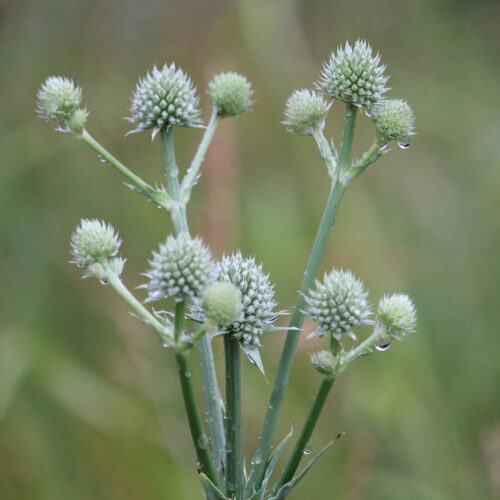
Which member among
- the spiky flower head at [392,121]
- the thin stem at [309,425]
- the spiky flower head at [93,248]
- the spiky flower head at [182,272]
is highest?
the spiky flower head at [392,121]

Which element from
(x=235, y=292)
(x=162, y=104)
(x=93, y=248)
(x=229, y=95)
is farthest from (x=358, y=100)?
(x=93, y=248)

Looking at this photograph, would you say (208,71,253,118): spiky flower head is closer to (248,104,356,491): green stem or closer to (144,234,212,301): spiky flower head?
(248,104,356,491): green stem

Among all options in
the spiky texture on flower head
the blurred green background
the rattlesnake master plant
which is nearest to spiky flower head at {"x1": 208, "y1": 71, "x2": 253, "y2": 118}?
the rattlesnake master plant

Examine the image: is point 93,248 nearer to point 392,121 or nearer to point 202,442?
point 202,442

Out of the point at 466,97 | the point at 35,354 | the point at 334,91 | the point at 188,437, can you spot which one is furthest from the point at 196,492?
the point at 466,97

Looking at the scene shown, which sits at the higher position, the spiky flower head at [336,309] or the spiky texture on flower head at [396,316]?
the spiky texture on flower head at [396,316]

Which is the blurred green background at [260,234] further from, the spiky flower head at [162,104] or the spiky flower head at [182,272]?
the spiky flower head at [182,272]

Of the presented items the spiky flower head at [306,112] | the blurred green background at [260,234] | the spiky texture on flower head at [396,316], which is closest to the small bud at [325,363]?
the spiky texture on flower head at [396,316]
